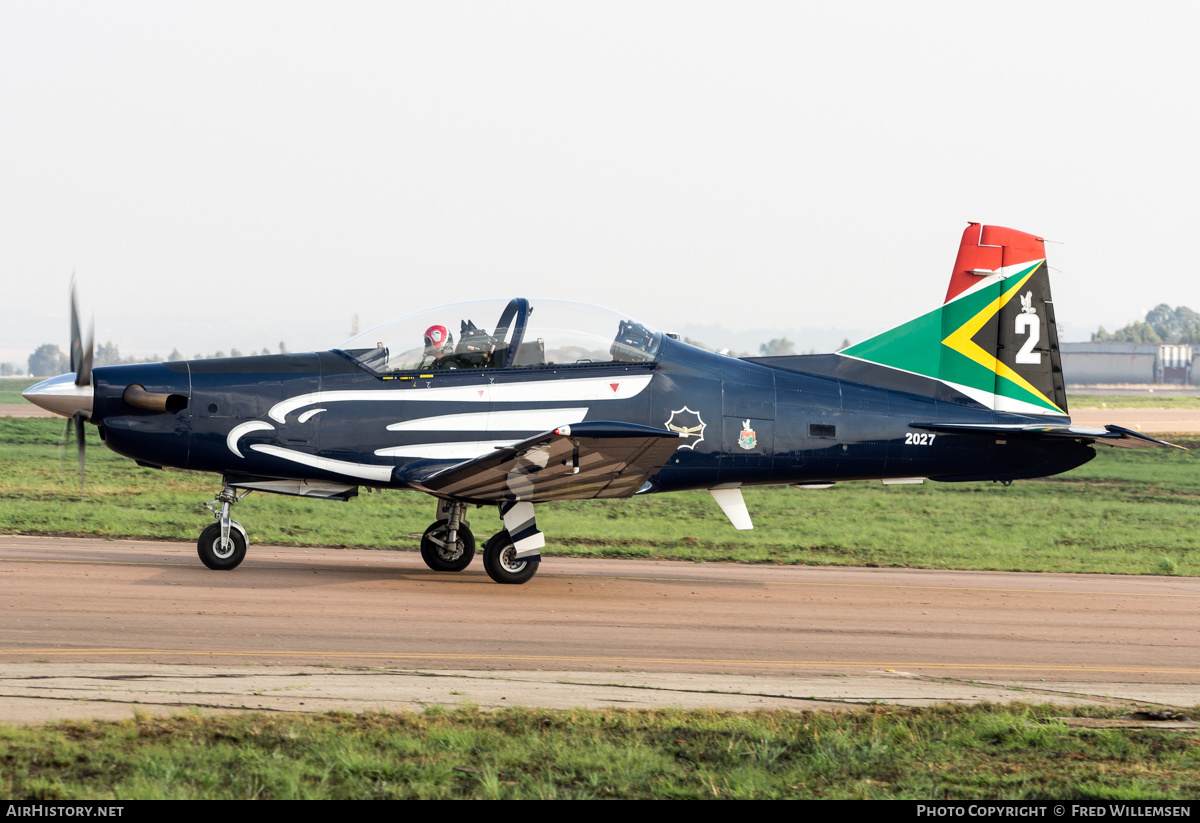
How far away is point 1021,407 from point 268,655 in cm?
981

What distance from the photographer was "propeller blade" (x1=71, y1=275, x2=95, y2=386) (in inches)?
417

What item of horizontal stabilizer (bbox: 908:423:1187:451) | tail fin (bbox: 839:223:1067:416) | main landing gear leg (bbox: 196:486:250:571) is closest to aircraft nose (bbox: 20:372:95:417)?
main landing gear leg (bbox: 196:486:250:571)

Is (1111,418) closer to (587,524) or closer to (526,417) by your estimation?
(587,524)

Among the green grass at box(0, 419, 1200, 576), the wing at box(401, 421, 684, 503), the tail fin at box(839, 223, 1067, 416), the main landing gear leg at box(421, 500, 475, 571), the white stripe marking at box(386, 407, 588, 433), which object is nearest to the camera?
the wing at box(401, 421, 684, 503)

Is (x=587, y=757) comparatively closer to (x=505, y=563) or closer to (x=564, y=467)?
(x=564, y=467)

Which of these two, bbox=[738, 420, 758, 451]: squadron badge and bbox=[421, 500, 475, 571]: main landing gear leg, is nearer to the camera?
bbox=[738, 420, 758, 451]: squadron badge

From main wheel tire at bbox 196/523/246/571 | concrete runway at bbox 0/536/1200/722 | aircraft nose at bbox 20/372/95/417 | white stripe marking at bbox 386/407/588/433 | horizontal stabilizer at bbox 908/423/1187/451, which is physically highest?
aircraft nose at bbox 20/372/95/417

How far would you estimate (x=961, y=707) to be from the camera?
7.05 meters

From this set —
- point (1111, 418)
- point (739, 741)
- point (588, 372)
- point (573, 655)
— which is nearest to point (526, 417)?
point (588, 372)

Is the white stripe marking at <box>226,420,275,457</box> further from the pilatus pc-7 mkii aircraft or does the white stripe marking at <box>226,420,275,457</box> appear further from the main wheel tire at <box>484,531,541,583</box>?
the main wheel tire at <box>484,531,541,583</box>

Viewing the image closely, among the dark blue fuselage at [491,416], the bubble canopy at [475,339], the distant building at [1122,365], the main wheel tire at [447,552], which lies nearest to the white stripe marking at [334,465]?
the dark blue fuselage at [491,416]

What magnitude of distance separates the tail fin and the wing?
445cm

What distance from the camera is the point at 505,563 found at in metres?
11.6

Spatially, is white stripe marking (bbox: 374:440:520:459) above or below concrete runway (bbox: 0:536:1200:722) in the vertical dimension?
above
